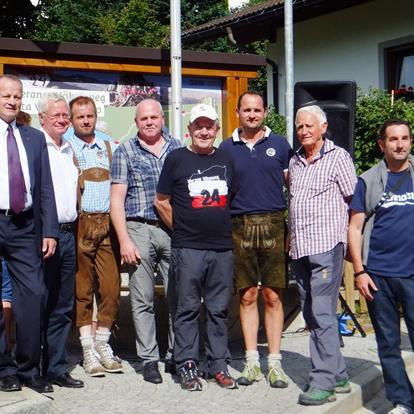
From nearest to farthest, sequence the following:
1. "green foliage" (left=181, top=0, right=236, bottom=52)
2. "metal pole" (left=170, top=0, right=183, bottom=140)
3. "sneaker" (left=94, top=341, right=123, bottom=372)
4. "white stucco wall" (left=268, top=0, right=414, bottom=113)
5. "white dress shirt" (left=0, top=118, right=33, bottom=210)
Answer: "white dress shirt" (left=0, top=118, right=33, bottom=210) → "sneaker" (left=94, top=341, right=123, bottom=372) → "metal pole" (left=170, top=0, right=183, bottom=140) → "white stucco wall" (left=268, top=0, right=414, bottom=113) → "green foliage" (left=181, top=0, right=236, bottom=52)

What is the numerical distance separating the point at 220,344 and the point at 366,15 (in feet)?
34.8

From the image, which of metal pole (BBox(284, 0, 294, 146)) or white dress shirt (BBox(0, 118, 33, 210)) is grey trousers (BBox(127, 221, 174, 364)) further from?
metal pole (BBox(284, 0, 294, 146))

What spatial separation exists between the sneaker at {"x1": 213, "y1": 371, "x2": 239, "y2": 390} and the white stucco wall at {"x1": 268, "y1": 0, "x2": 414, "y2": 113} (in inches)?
386

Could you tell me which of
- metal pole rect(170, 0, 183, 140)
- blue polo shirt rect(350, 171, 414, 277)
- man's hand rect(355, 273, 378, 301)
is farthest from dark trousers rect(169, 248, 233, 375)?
metal pole rect(170, 0, 183, 140)

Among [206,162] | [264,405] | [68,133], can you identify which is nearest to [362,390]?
[264,405]

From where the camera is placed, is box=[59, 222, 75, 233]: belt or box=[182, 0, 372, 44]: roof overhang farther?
box=[182, 0, 372, 44]: roof overhang

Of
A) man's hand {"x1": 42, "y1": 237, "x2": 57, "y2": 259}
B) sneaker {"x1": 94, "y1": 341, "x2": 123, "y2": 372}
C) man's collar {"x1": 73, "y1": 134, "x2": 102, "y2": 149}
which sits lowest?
sneaker {"x1": 94, "y1": 341, "x2": 123, "y2": 372}

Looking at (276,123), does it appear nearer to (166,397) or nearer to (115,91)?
(115,91)

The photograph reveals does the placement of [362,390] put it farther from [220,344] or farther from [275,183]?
[275,183]

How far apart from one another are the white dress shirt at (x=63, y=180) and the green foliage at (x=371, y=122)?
563 cm

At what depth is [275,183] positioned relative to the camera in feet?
17.7

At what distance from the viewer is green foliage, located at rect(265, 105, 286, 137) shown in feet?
46.5

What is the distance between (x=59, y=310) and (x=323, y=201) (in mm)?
1982

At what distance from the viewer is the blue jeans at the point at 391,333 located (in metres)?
4.76
